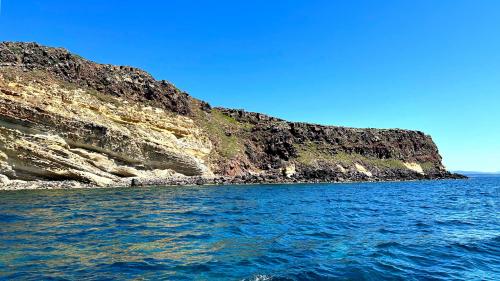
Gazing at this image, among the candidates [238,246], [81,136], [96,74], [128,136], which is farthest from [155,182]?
[238,246]

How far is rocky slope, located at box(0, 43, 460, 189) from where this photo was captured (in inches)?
1796

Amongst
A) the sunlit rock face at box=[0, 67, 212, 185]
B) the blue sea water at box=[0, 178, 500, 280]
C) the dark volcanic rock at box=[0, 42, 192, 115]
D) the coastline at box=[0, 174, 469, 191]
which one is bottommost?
the blue sea water at box=[0, 178, 500, 280]

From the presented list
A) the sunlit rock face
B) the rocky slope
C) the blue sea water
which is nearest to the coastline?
the rocky slope

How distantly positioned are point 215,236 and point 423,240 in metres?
9.08

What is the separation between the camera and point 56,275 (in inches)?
394

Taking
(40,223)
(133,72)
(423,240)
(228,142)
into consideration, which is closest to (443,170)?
(228,142)

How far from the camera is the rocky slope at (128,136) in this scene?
150ft

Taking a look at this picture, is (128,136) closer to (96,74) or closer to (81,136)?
(81,136)

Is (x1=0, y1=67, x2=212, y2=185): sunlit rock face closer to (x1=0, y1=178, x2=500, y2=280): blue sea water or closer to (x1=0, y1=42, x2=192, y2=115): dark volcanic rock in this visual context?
(x1=0, y1=42, x2=192, y2=115): dark volcanic rock

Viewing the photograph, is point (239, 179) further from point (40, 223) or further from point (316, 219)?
point (40, 223)

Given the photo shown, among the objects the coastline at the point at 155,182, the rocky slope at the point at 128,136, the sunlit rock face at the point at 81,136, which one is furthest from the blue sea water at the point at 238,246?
the rocky slope at the point at 128,136

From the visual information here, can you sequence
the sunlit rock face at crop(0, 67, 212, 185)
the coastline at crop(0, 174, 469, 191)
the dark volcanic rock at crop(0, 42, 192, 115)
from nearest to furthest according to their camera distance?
the coastline at crop(0, 174, 469, 191), the sunlit rock face at crop(0, 67, 212, 185), the dark volcanic rock at crop(0, 42, 192, 115)

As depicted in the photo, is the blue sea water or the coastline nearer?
the blue sea water

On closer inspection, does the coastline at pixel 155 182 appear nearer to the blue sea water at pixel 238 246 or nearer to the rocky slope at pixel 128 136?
the rocky slope at pixel 128 136
